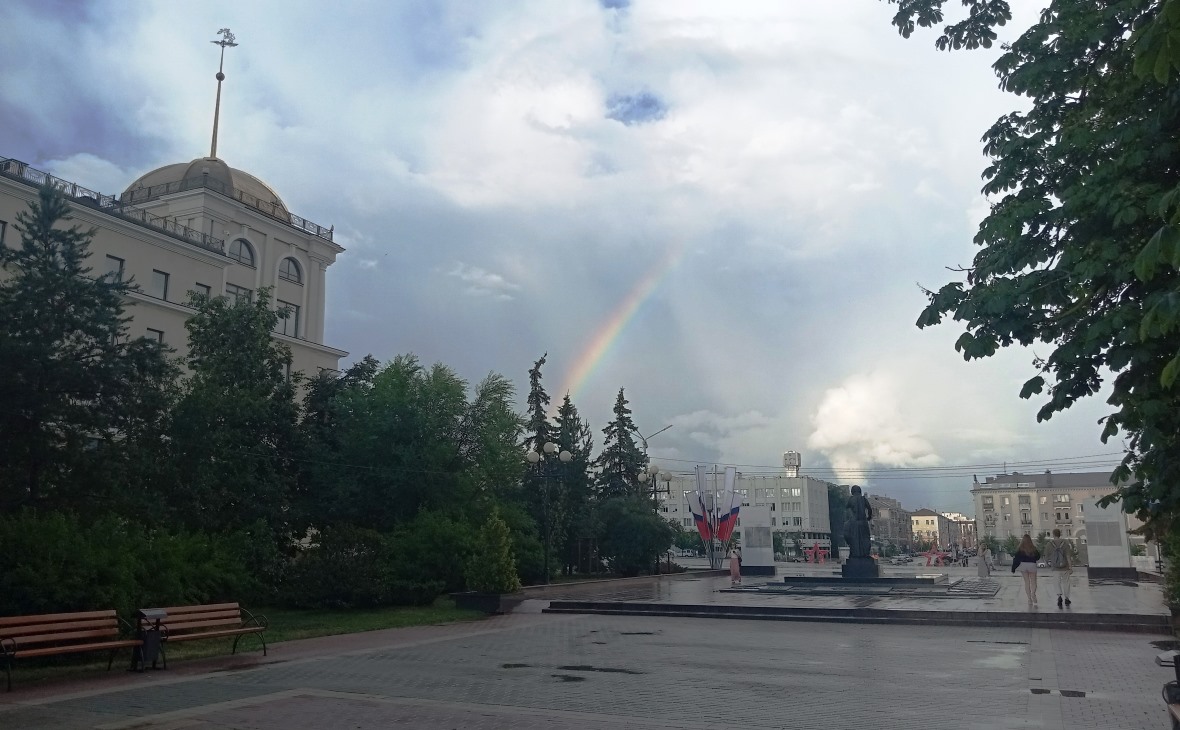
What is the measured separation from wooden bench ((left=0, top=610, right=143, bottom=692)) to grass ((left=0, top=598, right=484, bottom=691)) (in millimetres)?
352

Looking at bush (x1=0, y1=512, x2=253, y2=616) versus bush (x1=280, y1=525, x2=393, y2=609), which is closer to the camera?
bush (x1=0, y1=512, x2=253, y2=616)

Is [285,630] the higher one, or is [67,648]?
[67,648]

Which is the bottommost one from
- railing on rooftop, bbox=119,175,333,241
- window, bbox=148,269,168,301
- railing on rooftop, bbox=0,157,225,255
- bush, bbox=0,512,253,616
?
bush, bbox=0,512,253,616

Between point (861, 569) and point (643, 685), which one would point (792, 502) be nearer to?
point (861, 569)

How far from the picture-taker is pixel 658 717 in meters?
8.94

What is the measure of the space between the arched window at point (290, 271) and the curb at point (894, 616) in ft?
118

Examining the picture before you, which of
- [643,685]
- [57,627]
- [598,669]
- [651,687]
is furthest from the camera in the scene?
[598,669]

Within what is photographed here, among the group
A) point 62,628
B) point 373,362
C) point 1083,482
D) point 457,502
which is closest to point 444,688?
point 62,628

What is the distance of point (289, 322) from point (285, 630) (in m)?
38.1

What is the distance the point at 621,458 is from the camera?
55.3 m

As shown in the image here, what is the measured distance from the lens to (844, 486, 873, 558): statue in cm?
3316

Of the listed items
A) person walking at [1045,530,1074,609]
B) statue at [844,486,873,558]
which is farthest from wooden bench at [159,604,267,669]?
statue at [844,486,873,558]

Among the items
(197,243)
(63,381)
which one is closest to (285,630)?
(63,381)

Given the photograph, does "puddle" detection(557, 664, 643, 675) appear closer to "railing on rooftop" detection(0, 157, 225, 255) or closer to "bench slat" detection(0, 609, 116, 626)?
"bench slat" detection(0, 609, 116, 626)
